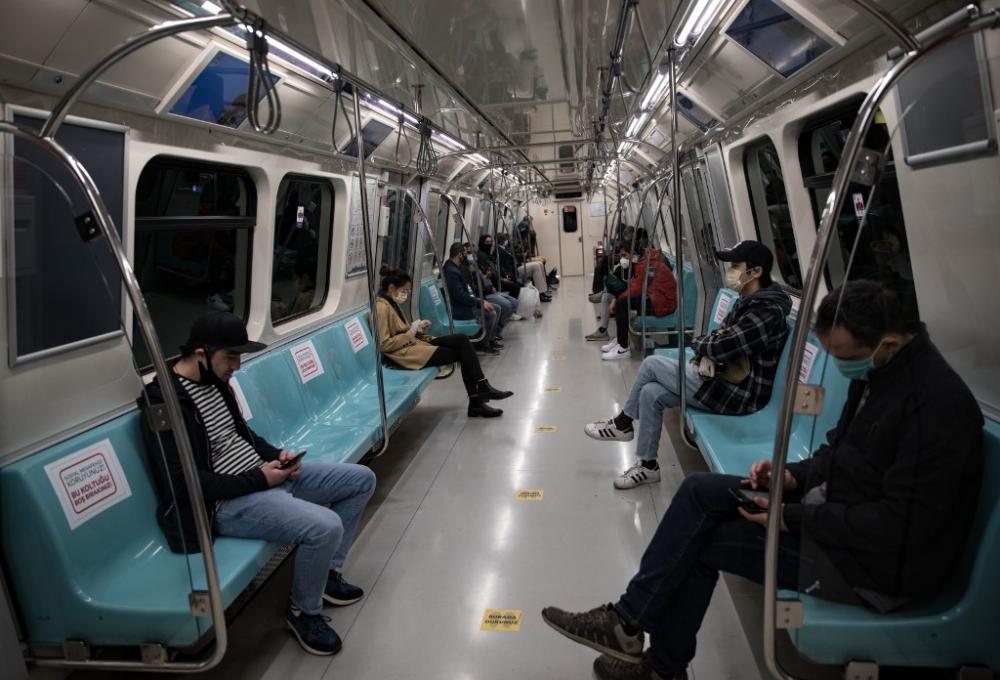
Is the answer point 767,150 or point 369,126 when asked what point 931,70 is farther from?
point 369,126

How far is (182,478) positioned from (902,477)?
2484mm

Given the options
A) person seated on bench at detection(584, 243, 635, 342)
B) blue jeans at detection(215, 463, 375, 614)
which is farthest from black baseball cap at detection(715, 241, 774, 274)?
person seated on bench at detection(584, 243, 635, 342)

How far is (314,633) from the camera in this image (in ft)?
8.87

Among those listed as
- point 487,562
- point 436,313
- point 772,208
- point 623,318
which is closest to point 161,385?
point 487,562

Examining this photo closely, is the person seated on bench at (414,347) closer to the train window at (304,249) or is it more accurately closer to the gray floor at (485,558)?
the gray floor at (485,558)

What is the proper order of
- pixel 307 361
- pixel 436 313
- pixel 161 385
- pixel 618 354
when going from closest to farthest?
pixel 161 385 < pixel 307 361 < pixel 618 354 < pixel 436 313

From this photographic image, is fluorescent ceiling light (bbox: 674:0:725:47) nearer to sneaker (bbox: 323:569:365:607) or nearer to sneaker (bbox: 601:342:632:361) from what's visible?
sneaker (bbox: 323:569:365:607)

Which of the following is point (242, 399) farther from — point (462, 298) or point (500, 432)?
point (462, 298)

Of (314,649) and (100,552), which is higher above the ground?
(100,552)

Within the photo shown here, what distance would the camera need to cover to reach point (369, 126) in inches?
217

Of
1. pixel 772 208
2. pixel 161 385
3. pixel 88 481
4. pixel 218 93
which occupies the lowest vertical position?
pixel 88 481

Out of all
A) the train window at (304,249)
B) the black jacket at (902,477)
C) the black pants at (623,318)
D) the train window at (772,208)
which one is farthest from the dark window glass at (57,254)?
the black pants at (623,318)

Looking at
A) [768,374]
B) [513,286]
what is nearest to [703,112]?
[768,374]

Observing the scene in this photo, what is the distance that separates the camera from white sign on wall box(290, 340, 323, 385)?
172 inches
